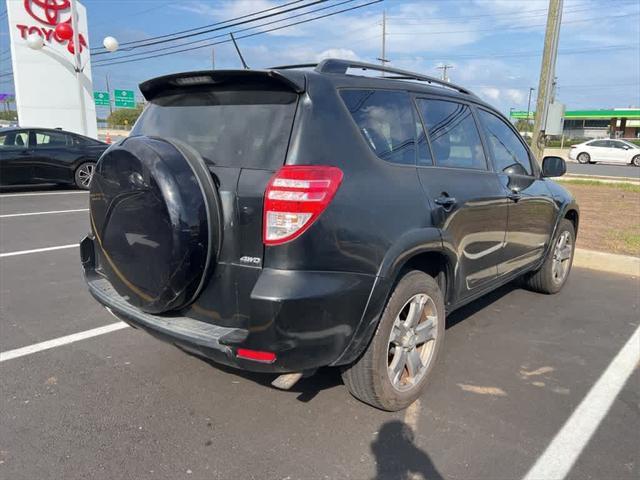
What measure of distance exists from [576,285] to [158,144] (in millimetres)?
4866

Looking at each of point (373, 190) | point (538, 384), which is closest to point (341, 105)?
point (373, 190)

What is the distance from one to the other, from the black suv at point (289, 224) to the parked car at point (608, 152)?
108 ft

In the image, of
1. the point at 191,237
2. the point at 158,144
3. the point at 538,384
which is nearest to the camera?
the point at 191,237

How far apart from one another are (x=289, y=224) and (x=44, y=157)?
10926 mm

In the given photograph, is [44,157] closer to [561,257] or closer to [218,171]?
[218,171]

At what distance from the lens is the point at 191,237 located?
7.61ft

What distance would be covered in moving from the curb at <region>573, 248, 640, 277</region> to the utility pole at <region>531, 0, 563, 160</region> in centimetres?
440

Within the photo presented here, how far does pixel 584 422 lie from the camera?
9.45 feet

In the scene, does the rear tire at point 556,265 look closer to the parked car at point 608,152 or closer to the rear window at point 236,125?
the rear window at point 236,125

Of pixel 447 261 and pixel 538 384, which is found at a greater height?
pixel 447 261

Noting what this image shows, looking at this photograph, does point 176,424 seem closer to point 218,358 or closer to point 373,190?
point 218,358

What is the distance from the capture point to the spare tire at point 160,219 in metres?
2.33

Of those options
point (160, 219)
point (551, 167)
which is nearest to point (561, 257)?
point (551, 167)

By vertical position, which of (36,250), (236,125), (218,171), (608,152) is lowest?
(36,250)
